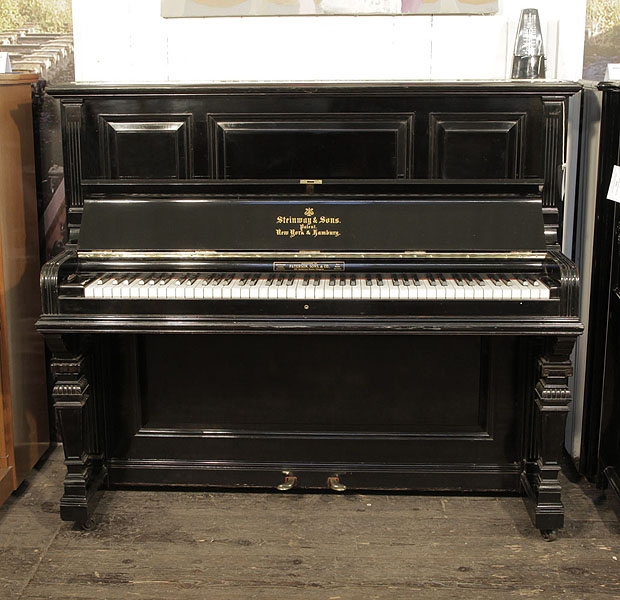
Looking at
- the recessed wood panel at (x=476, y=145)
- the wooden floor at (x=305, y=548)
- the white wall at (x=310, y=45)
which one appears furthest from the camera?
the white wall at (x=310, y=45)

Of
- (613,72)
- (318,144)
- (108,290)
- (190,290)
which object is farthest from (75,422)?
(613,72)

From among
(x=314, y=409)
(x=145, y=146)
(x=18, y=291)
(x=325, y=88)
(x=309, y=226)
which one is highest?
(x=325, y=88)

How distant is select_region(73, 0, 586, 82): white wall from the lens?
10.7ft

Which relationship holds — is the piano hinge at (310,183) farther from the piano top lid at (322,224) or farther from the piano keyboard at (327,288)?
the piano keyboard at (327,288)

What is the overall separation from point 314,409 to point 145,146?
1.15 m

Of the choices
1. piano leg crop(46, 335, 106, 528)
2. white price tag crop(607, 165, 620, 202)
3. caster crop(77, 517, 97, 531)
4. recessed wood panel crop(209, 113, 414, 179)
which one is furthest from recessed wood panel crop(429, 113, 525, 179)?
caster crop(77, 517, 97, 531)

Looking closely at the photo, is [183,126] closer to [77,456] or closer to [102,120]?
[102,120]

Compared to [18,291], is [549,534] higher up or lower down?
lower down

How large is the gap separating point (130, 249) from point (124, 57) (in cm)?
94

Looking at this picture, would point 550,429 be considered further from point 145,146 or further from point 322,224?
point 145,146

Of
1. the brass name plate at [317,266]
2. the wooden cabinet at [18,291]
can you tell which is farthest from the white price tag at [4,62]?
the brass name plate at [317,266]

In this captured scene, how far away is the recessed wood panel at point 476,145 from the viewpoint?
9.66ft

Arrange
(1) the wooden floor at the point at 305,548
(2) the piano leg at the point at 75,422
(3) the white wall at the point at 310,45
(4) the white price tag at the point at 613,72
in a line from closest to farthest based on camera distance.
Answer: (1) the wooden floor at the point at 305,548, (2) the piano leg at the point at 75,422, (4) the white price tag at the point at 613,72, (3) the white wall at the point at 310,45

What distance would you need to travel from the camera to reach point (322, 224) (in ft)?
9.41
